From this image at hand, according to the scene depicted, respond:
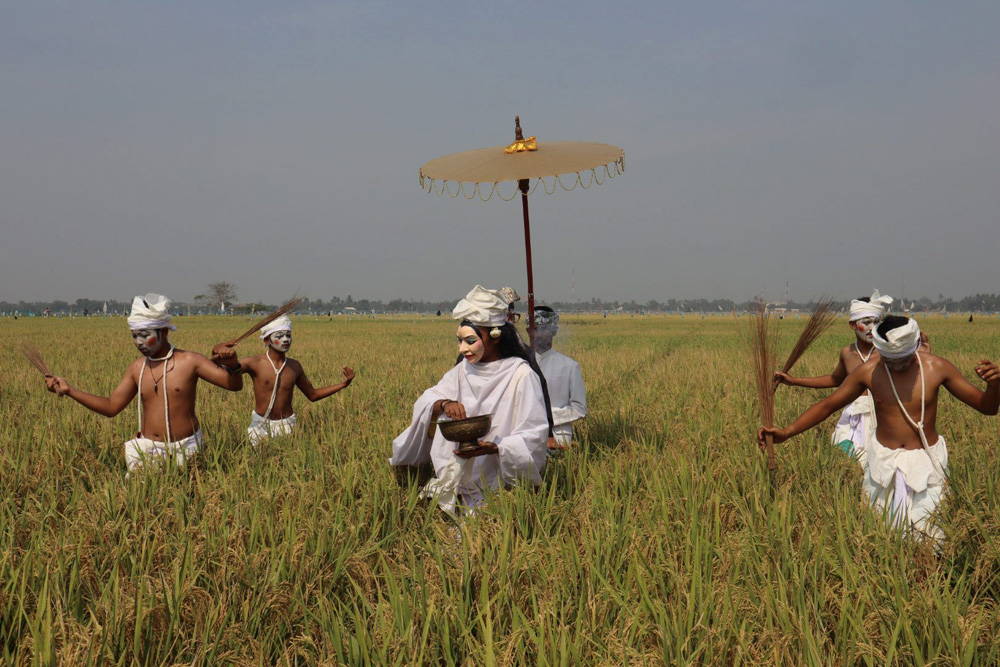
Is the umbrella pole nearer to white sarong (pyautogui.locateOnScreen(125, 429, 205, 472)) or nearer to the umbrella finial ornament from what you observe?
the umbrella finial ornament

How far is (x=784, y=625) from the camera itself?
2.04m

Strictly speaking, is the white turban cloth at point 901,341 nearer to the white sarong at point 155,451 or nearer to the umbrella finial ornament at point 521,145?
the umbrella finial ornament at point 521,145

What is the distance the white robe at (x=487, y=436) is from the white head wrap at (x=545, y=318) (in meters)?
1.28

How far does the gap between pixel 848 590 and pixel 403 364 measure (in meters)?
10.5

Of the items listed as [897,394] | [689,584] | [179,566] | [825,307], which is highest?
[825,307]

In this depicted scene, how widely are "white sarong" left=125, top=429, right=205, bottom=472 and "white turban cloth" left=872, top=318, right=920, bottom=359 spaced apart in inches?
152

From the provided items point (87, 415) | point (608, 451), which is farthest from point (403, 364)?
point (608, 451)

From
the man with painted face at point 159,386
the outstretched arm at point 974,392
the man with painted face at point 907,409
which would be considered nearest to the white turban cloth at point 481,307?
the man with painted face at point 159,386

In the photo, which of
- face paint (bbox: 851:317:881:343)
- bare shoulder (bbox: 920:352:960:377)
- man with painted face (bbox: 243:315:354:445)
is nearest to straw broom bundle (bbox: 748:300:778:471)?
bare shoulder (bbox: 920:352:960:377)

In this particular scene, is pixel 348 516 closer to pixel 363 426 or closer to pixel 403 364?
pixel 363 426

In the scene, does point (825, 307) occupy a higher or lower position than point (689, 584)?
higher

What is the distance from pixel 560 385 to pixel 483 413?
4.37 feet

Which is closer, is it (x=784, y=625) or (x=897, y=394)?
(x=784, y=625)

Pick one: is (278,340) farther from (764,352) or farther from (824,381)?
(824,381)
